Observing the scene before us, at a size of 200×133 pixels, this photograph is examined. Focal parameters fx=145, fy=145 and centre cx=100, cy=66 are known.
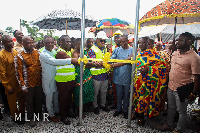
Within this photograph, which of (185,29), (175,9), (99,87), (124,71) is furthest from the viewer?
(185,29)

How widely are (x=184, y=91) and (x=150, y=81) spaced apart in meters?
0.71

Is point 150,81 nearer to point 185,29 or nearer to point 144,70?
point 144,70

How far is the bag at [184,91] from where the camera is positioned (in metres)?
2.73

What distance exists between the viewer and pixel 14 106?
3.49m

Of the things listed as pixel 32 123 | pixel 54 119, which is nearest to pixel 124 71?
pixel 54 119

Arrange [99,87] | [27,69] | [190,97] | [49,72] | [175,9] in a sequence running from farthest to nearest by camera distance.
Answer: [99,87] < [49,72] < [27,69] < [190,97] < [175,9]

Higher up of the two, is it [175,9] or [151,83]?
[175,9]

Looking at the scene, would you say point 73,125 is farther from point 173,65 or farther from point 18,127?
point 173,65

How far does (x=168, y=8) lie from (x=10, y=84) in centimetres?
367

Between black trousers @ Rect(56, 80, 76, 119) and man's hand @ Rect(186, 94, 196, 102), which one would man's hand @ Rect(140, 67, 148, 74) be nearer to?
man's hand @ Rect(186, 94, 196, 102)

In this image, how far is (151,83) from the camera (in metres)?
3.26

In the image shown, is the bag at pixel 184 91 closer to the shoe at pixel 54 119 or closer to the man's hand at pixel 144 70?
the man's hand at pixel 144 70

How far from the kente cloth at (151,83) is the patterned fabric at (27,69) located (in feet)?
7.60

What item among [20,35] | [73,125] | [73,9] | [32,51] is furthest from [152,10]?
[20,35]
